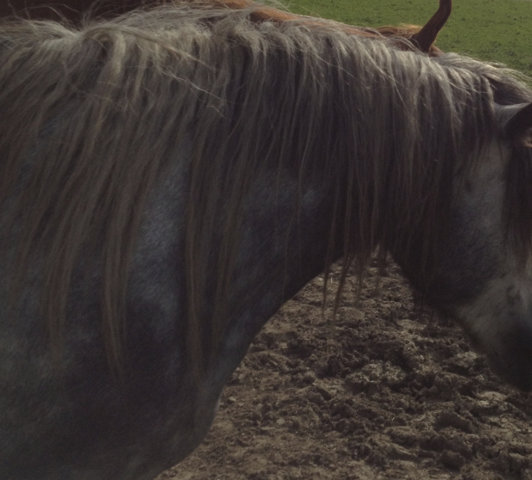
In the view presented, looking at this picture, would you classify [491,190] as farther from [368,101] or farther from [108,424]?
[108,424]

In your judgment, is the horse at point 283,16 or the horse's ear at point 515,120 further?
the horse at point 283,16

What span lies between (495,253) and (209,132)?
80 cm

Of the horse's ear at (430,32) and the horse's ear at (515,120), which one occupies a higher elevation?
the horse's ear at (430,32)

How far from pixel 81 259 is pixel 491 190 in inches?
39.3

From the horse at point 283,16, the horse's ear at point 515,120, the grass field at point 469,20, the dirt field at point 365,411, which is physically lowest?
the dirt field at point 365,411

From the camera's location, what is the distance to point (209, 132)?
4.15 ft

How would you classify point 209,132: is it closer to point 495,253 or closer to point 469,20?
point 495,253

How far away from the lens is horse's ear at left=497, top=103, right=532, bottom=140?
1.36 meters

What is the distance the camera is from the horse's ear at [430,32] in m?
1.89

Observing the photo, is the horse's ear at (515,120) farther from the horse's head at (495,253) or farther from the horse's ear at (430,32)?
the horse's ear at (430,32)

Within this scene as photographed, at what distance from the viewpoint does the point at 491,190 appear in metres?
1.43

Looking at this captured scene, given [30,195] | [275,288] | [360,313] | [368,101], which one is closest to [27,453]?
[30,195]

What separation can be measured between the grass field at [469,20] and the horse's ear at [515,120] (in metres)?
9.91

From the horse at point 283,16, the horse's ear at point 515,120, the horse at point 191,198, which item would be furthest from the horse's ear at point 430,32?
the horse's ear at point 515,120
